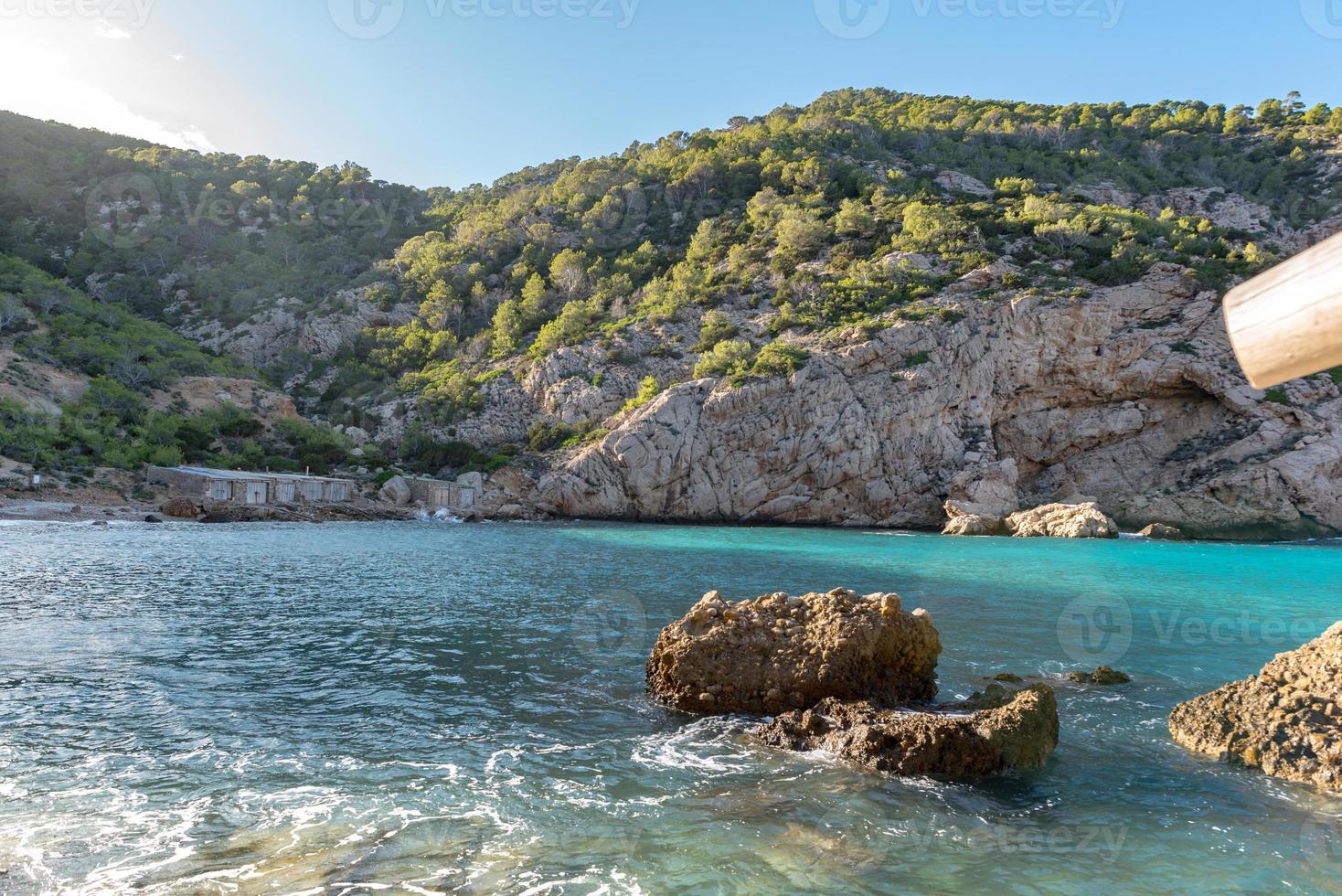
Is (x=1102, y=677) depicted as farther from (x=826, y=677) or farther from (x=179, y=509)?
(x=179, y=509)

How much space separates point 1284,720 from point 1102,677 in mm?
3335

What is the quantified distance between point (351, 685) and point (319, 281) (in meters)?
87.0

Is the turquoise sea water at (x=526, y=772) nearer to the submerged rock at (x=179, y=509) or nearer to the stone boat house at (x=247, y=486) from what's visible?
the submerged rock at (x=179, y=509)

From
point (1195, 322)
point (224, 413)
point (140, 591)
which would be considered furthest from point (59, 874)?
point (1195, 322)

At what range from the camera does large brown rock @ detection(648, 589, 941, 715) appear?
355 inches

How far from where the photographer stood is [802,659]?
9188 mm

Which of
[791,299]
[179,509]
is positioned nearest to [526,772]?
[179,509]

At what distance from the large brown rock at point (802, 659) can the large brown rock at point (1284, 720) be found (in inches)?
114

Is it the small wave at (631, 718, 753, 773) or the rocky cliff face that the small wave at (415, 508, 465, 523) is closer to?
the rocky cliff face

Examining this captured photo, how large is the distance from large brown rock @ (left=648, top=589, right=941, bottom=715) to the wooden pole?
7.84m

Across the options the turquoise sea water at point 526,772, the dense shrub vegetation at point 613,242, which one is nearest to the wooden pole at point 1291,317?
the turquoise sea water at point 526,772

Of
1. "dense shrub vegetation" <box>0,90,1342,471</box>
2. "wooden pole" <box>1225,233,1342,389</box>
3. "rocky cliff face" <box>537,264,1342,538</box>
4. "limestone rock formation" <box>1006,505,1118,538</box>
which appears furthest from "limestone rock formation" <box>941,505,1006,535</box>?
"wooden pole" <box>1225,233,1342,389</box>

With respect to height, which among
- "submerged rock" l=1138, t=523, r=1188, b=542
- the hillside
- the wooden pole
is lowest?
"submerged rock" l=1138, t=523, r=1188, b=542

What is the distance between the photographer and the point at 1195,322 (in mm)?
50125
